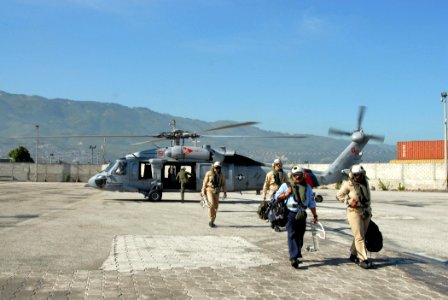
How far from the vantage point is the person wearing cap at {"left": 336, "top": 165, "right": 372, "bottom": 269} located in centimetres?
833

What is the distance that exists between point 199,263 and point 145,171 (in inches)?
642

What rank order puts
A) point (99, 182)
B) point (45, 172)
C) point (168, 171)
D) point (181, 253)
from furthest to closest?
1. point (45, 172)
2. point (168, 171)
3. point (99, 182)
4. point (181, 253)

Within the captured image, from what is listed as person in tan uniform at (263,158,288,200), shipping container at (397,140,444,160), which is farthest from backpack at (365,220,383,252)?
shipping container at (397,140,444,160)

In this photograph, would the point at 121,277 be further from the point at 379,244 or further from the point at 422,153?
the point at 422,153

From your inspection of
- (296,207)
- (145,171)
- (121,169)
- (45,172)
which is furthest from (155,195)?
(45,172)

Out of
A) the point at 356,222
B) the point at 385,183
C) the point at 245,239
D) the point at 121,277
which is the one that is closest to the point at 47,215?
the point at 245,239

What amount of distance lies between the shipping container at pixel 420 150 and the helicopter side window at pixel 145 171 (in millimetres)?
53051

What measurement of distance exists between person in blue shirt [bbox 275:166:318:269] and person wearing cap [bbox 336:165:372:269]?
0.63 meters

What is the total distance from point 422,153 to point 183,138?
52887 mm

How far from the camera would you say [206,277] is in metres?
7.37

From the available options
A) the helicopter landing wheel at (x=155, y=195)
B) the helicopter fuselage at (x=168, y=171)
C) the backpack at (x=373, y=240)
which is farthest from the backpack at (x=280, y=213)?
the helicopter landing wheel at (x=155, y=195)

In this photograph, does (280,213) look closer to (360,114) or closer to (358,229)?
(358,229)

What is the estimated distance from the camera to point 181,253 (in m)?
9.34

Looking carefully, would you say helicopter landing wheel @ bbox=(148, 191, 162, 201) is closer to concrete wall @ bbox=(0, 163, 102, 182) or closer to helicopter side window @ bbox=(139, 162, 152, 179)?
helicopter side window @ bbox=(139, 162, 152, 179)
